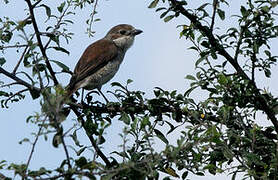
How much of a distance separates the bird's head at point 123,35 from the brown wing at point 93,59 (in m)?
0.22

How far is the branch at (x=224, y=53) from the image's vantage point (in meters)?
4.34

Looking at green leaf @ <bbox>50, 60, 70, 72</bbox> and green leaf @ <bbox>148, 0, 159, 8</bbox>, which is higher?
green leaf @ <bbox>148, 0, 159, 8</bbox>

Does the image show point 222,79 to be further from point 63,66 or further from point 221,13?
point 63,66

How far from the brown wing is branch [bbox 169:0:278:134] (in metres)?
2.04

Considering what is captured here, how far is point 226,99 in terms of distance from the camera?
14.3 feet

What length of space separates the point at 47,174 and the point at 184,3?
2.18m

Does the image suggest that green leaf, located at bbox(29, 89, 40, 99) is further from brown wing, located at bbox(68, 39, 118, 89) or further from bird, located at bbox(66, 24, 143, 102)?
brown wing, located at bbox(68, 39, 118, 89)

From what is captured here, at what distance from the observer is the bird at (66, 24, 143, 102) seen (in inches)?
257

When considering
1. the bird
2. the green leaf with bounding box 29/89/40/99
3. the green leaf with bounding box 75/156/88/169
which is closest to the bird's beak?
the bird

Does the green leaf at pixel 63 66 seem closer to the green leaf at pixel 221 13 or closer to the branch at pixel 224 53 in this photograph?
the branch at pixel 224 53

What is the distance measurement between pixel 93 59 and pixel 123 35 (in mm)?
1248

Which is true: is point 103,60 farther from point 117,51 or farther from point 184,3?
point 184,3

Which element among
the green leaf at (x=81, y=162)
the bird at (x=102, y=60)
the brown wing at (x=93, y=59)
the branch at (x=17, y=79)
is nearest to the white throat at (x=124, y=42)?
the bird at (x=102, y=60)

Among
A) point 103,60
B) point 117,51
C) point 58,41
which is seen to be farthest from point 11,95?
point 117,51
